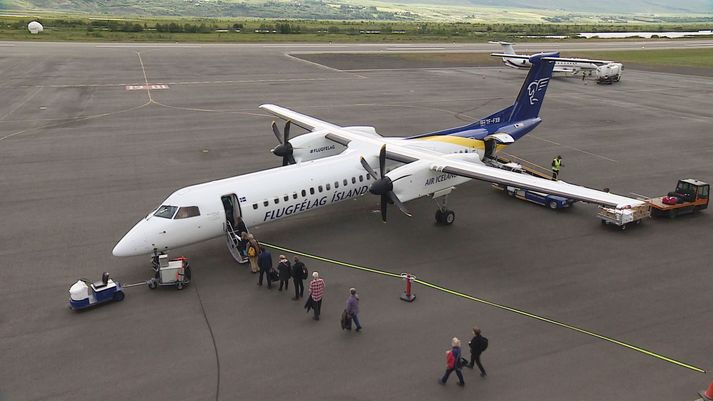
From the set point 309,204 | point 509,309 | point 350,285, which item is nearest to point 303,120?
point 309,204

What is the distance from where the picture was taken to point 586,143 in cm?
3484


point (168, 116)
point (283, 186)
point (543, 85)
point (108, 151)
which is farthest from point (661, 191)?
point (168, 116)

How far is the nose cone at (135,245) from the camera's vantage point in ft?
54.1

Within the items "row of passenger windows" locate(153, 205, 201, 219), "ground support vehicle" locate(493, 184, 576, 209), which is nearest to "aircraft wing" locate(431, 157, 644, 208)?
"ground support vehicle" locate(493, 184, 576, 209)

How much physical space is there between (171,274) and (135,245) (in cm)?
151

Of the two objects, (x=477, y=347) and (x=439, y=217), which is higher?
(x=477, y=347)

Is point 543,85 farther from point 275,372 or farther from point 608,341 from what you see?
point 275,372

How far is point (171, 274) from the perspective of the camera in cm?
1634

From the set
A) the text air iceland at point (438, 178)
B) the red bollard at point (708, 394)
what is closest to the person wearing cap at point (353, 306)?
the text air iceland at point (438, 178)

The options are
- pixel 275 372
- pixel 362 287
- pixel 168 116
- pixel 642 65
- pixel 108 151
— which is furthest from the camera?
pixel 642 65

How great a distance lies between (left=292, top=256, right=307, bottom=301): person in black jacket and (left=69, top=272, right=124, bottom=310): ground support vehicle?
206 inches

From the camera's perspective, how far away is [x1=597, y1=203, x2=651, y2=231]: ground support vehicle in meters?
21.1

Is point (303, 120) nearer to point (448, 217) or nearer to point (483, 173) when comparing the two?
point (448, 217)

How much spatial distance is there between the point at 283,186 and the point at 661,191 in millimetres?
19070
